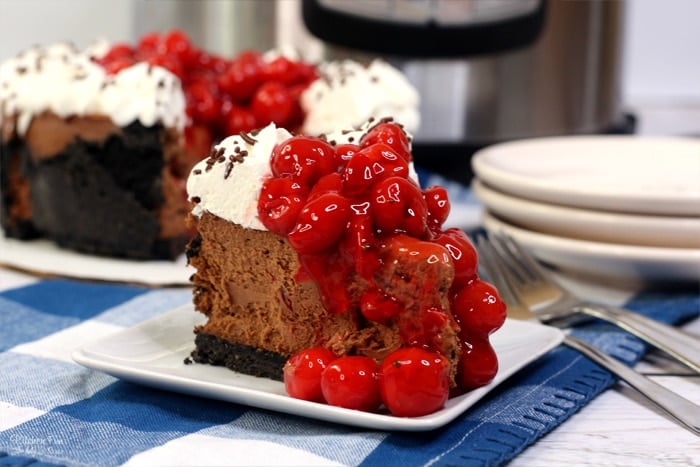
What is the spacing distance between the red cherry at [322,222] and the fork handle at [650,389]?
1.46ft

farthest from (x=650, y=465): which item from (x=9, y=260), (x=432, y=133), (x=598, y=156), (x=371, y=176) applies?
(x=432, y=133)

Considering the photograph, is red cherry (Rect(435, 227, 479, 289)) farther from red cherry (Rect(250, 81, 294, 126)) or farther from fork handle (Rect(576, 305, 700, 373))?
red cherry (Rect(250, 81, 294, 126))

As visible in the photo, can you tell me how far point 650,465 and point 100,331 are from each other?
3.02ft

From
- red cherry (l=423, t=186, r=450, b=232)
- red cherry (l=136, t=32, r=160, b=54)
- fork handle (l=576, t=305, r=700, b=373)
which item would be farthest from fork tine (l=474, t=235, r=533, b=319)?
red cherry (l=136, t=32, r=160, b=54)

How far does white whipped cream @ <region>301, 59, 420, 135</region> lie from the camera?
2422 millimetres

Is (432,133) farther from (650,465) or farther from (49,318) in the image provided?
(650,465)

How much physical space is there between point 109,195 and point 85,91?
0.22 m

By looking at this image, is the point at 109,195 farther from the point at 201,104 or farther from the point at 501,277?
the point at 501,277

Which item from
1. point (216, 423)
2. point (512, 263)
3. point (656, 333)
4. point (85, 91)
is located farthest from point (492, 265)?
point (85, 91)

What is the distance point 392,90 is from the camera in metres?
2.50

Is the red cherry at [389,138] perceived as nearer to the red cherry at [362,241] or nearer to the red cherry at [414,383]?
the red cherry at [362,241]

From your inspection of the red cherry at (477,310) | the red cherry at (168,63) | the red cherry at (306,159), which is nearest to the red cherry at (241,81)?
the red cherry at (168,63)

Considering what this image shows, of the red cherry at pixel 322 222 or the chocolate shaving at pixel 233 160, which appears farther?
the chocolate shaving at pixel 233 160

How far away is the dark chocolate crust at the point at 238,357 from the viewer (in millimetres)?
1472
